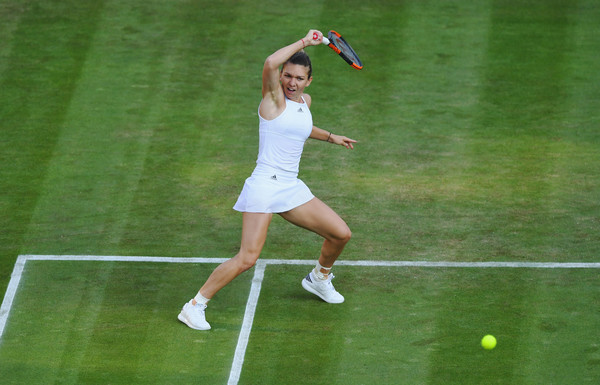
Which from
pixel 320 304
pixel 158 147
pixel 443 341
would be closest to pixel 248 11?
pixel 158 147

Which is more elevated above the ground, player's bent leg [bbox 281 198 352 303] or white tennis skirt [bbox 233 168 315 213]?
white tennis skirt [bbox 233 168 315 213]

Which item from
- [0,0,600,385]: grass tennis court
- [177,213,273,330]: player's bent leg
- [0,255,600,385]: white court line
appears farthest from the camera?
[0,255,600,385]: white court line

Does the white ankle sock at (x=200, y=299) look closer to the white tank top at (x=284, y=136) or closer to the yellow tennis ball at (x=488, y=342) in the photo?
the white tank top at (x=284, y=136)

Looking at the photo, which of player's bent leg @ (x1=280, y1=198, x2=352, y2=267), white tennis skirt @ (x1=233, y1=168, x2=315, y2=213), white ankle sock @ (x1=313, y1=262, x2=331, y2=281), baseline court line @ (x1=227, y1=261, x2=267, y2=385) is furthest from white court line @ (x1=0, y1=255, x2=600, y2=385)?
white tennis skirt @ (x1=233, y1=168, x2=315, y2=213)

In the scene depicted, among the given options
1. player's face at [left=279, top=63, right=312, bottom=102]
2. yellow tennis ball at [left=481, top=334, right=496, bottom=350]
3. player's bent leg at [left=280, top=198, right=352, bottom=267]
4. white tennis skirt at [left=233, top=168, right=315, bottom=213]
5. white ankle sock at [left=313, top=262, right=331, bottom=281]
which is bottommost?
yellow tennis ball at [left=481, top=334, right=496, bottom=350]

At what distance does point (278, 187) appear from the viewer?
28.1 feet

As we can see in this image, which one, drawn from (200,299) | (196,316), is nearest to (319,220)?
(200,299)

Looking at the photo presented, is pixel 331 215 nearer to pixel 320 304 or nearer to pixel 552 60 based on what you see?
pixel 320 304

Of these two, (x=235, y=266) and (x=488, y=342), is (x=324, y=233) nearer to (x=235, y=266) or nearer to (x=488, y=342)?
(x=235, y=266)

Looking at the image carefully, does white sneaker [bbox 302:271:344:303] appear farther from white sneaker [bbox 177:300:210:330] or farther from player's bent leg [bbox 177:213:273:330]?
white sneaker [bbox 177:300:210:330]

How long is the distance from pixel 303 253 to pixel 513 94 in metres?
4.89

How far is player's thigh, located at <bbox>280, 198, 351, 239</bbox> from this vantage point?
8.64 meters

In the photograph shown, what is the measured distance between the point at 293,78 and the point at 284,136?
0.50 m

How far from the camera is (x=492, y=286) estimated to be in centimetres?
944
